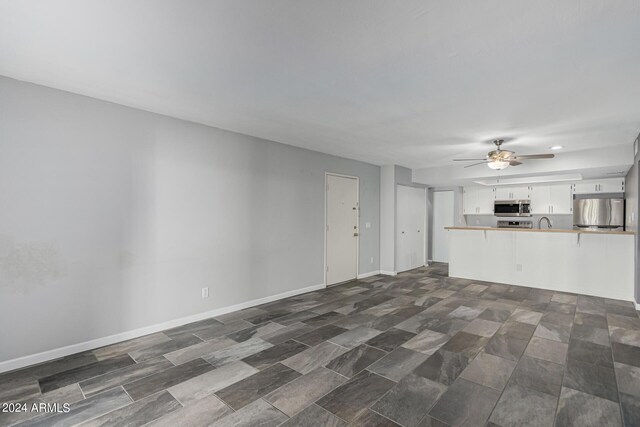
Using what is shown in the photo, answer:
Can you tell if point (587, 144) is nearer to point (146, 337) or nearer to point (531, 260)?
point (531, 260)

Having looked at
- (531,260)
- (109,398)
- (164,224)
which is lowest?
(109,398)

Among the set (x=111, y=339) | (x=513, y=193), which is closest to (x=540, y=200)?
(x=513, y=193)

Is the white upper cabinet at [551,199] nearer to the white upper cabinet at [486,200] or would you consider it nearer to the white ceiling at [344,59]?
the white upper cabinet at [486,200]

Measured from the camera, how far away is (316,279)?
5.57m

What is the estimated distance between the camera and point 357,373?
2.61 m

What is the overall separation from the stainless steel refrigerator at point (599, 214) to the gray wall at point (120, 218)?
6.65 meters

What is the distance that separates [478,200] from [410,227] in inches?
86.8

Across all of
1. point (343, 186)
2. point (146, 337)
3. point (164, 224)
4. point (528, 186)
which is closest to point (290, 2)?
point (164, 224)

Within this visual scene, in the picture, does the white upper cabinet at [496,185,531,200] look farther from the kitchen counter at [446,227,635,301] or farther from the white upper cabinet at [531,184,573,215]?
the kitchen counter at [446,227,635,301]

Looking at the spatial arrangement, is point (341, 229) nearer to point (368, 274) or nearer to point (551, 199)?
point (368, 274)

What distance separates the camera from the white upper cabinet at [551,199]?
7016 mm

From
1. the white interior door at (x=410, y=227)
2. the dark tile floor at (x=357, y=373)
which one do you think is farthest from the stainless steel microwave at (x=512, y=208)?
the dark tile floor at (x=357, y=373)

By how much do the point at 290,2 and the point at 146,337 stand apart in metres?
3.53

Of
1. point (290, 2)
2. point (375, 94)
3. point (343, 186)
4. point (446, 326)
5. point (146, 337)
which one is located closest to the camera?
point (290, 2)
